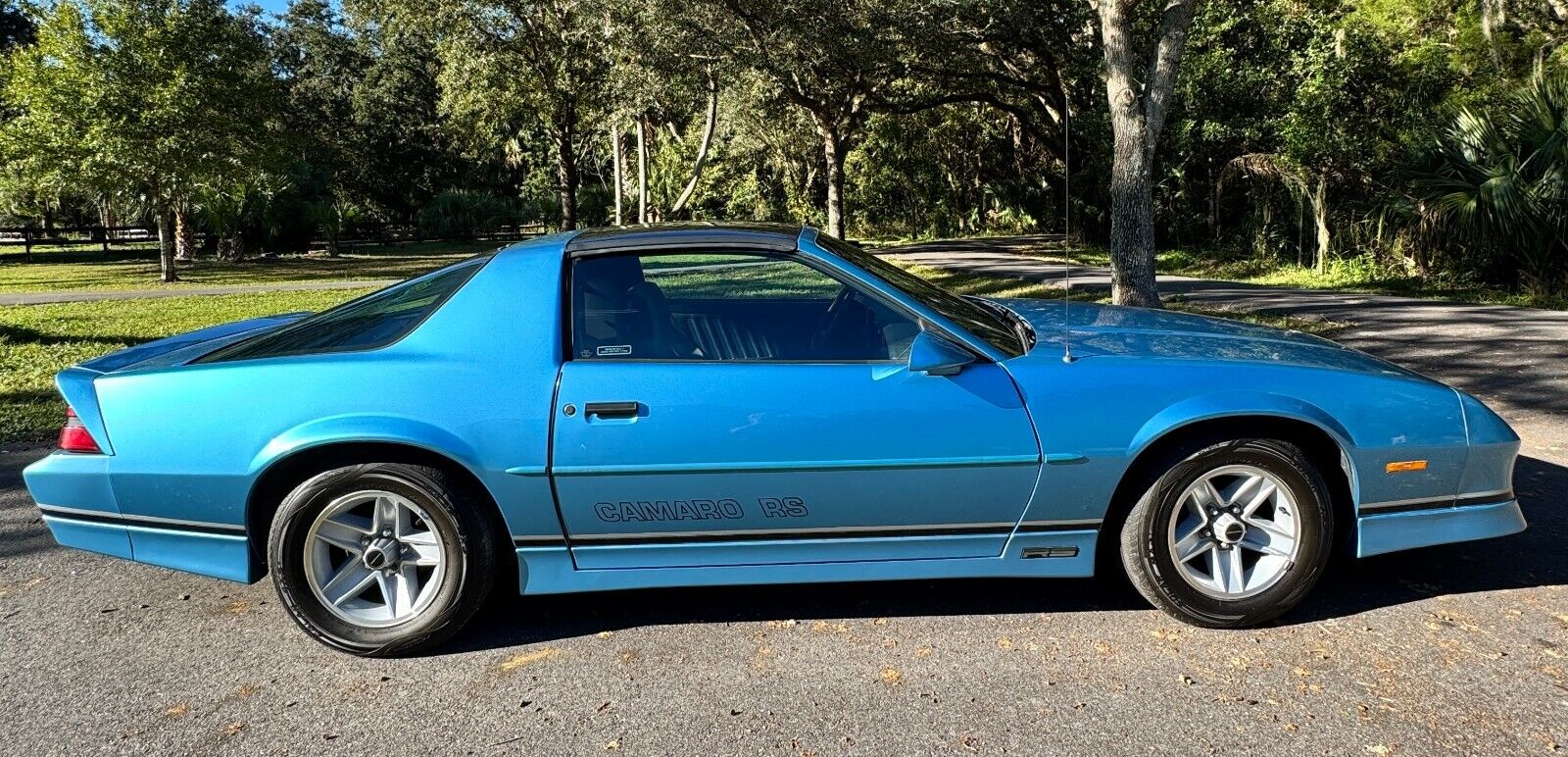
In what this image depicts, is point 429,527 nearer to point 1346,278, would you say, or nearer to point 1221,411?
point 1221,411

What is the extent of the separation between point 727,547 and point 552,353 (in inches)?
35.0

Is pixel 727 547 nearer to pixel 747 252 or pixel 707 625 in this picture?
pixel 707 625

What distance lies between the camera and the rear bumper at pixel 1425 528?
11.6 feet

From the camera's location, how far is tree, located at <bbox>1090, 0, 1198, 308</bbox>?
1016 centimetres

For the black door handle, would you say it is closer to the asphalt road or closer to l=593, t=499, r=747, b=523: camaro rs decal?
l=593, t=499, r=747, b=523: camaro rs decal

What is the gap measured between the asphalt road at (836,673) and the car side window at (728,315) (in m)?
0.99

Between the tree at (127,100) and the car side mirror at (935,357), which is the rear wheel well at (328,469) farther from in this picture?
the tree at (127,100)

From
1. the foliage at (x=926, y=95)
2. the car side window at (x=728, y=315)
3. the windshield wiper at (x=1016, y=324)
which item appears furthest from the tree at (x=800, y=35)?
the car side window at (x=728, y=315)

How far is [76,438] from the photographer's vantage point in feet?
11.8

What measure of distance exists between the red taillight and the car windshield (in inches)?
105

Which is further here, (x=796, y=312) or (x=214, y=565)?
(x=796, y=312)

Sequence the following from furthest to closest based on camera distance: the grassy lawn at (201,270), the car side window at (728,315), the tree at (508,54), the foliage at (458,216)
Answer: the foliage at (458,216) < the tree at (508,54) < the grassy lawn at (201,270) < the car side window at (728,315)

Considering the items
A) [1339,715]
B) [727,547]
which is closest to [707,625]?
[727,547]

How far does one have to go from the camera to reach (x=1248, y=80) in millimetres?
18078
